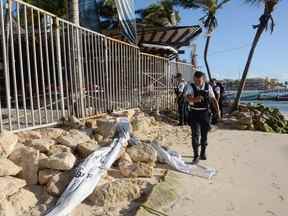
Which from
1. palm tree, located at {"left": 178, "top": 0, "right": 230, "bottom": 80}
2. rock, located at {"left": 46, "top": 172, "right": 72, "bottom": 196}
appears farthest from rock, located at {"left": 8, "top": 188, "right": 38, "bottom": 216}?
palm tree, located at {"left": 178, "top": 0, "right": 230, "bottom": 80}

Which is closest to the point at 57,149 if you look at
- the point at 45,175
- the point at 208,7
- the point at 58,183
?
the point at 45,175

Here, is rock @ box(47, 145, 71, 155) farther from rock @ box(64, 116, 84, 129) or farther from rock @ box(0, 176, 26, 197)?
rock @ box(64, 116, 84, 129)

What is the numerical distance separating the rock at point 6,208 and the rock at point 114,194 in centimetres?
97

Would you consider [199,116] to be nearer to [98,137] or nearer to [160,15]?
[98,137]

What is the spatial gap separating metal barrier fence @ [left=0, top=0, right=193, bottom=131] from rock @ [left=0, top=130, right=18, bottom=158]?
0.81ft

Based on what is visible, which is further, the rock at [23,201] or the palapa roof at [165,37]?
the palapa roof at [165,37]

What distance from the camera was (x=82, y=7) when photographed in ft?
39.3

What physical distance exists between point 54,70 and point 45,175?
267 cm

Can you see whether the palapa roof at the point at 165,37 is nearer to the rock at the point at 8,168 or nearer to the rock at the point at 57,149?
the rock at the point at 57,149

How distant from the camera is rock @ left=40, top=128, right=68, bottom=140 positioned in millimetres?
5961

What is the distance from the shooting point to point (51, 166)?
481cm

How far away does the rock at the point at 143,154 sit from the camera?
584cm

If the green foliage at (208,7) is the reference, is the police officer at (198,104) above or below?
below

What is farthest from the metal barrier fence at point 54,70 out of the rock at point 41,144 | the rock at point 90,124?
the rock at point 41,144
